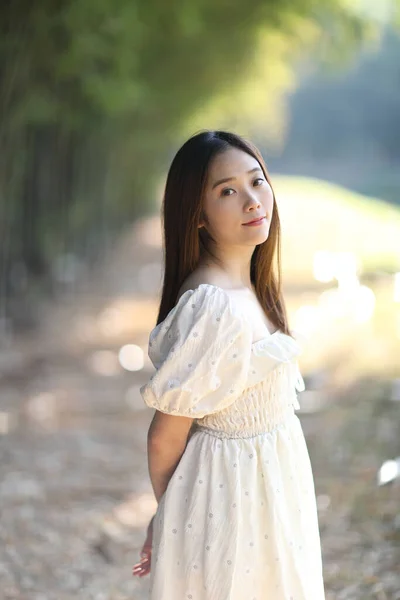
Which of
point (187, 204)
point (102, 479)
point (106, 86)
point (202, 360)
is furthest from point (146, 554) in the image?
point (106, 86)

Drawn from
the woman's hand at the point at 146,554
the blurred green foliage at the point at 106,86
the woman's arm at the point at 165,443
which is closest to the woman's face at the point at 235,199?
the woman's arm at the point at 165,443

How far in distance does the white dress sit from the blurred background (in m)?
0.98

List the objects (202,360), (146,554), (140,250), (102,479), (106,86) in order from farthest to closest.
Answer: (140,250) < (106,86) < (102,479) < (146,554) < (202,360)

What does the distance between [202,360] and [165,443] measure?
0.15 metres

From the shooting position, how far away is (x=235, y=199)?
1.14m

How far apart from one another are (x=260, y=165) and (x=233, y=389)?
340 mm

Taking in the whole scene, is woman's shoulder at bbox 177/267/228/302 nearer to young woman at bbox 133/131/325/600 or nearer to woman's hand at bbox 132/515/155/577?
young woman at bbox 133/131/325/600

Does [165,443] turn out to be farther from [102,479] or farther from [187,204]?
[102,479]

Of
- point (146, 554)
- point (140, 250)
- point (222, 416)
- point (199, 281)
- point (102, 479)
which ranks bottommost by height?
point (146, 554)

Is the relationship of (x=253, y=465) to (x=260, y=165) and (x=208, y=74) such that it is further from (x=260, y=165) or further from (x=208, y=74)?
(x=208, y=74)

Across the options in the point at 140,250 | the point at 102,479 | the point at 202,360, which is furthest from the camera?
the point at 140,250

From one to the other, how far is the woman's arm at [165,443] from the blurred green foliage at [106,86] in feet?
9.75

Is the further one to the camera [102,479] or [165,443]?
[102,479]

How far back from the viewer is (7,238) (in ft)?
16.3
